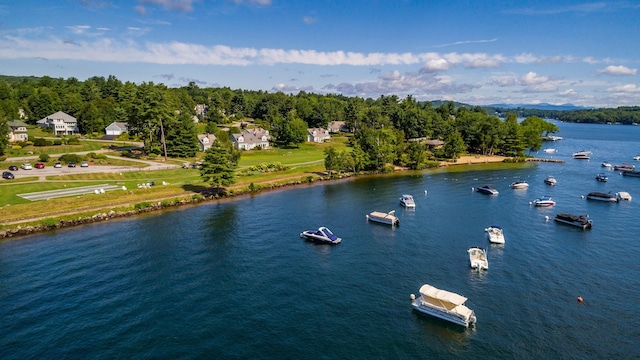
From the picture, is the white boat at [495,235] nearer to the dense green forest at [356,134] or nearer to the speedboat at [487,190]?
the speedboat at [487,190]

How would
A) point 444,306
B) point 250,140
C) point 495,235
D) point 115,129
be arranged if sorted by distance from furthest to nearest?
point 115,129 < point 250,140 < point 495,235 < point 444,306

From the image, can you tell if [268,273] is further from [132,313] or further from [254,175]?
[254,175]

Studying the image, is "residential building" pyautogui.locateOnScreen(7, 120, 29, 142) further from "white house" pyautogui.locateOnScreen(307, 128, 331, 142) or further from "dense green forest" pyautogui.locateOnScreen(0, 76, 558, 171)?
"white house" pyautogui.locateOnScreen(307, 128, 331, 142)

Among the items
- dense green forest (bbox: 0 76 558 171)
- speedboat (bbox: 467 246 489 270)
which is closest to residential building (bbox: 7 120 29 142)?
dense green forest (bbox: 0 76 558 171)

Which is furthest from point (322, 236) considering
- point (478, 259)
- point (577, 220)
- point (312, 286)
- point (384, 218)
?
point (577, 220)

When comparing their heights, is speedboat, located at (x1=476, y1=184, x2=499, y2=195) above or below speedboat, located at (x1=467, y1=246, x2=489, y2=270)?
above

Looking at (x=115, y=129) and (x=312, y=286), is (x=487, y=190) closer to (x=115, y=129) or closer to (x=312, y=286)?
(x=312, y=286)
